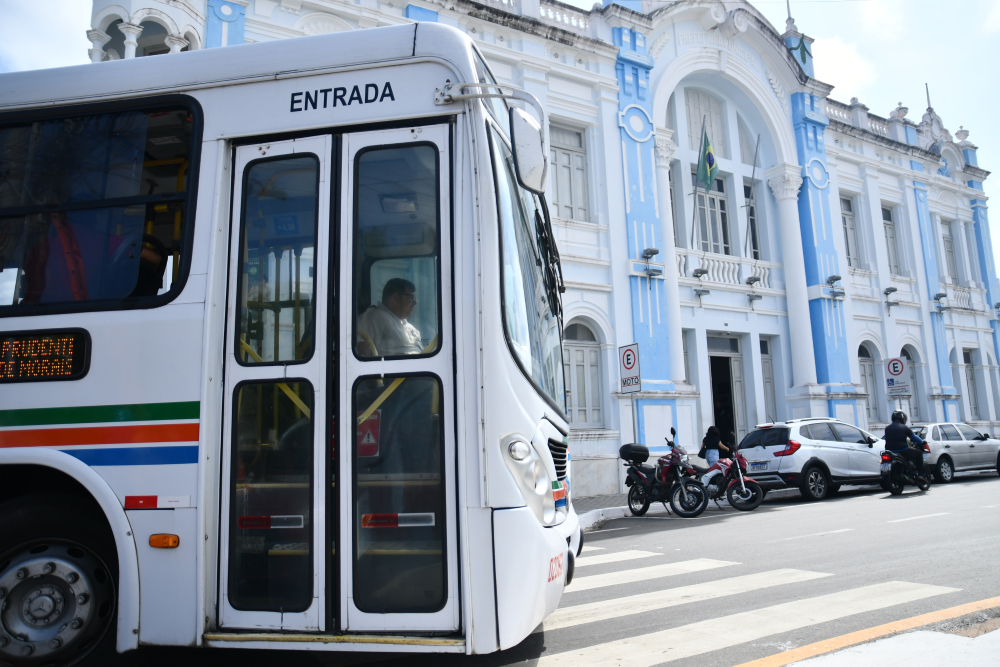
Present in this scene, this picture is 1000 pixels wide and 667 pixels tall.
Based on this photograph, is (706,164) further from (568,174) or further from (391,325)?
(391,325)

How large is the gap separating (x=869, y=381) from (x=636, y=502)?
13180mm

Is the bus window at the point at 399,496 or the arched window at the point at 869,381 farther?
the arched window at the point at 869,381

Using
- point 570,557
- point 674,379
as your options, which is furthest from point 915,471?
point 570,557

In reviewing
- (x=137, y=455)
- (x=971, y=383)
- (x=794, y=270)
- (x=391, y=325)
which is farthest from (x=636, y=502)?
(x=971, y=383)

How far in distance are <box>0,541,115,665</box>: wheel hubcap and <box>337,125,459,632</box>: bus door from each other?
4.32 feet

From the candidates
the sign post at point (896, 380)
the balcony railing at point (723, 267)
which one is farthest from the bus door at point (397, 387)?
the sign post at point (896, 380)

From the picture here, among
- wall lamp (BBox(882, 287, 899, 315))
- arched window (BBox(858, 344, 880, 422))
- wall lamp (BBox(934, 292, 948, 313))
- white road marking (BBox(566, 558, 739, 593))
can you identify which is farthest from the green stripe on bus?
wall lamp (BBox(934, 292, 948, 313))

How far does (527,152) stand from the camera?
3529mm

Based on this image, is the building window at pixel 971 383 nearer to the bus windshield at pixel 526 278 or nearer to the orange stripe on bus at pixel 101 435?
the bus windshield at pixel 526 278

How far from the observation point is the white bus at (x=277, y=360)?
339cm

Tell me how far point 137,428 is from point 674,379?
1390 centimetres

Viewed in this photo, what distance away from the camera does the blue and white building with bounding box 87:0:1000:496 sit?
15.1m

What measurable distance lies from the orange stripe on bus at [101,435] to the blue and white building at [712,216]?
960cm

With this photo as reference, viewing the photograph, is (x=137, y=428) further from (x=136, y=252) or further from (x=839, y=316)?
(x=839, y=316)
